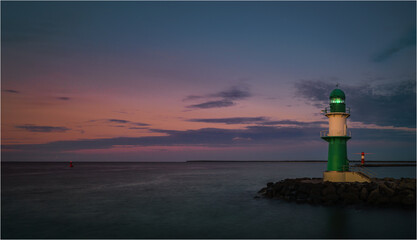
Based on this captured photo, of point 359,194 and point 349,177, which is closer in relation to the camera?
point 359,194

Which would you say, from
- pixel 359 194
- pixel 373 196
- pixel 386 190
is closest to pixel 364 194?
pixel 359 194

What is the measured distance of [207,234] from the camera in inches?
580

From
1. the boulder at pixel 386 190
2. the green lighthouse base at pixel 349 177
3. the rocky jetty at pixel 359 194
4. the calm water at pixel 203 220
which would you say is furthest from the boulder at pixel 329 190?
the boulder at pixel 386 190

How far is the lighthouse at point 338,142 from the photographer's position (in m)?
20.7

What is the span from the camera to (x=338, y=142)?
20.7m

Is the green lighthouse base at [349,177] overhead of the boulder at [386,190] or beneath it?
overhead

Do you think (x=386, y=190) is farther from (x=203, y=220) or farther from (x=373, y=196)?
(x=203, y=220)

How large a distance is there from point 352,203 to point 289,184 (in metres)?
5.07

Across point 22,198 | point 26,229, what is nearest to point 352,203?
point 26,229

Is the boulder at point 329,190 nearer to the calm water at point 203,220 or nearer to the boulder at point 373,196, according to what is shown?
the calm water at point 203,220

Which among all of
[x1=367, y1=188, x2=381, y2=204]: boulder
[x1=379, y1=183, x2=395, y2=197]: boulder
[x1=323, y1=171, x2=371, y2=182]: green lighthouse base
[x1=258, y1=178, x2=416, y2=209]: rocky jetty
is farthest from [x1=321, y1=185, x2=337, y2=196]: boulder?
[x1=379, y1=183, x2=395, y2=197]: boulder

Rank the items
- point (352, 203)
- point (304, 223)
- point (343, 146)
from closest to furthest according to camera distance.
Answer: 1. point (304, 223)
2. point (352, 203)
3. point (343, 146)

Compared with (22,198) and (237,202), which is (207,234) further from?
(22,198)

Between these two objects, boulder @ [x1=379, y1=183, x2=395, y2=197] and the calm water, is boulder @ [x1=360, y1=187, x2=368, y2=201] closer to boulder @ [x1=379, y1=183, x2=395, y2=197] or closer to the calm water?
boulder @ [x1=379, y1=183, x2=395, y2=197]
